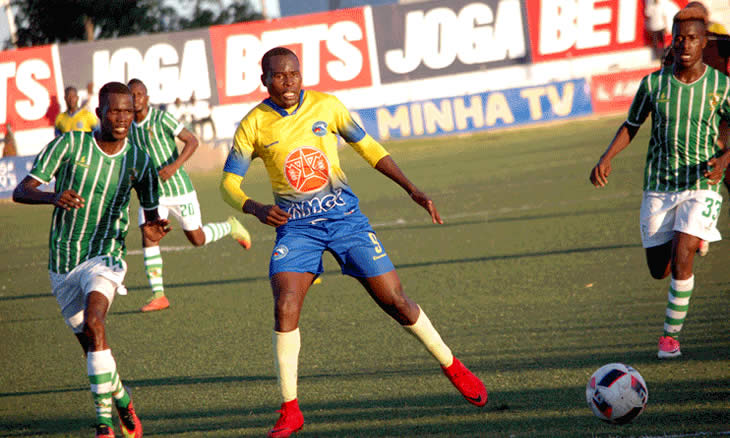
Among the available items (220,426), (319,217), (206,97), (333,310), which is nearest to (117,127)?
(319,217)

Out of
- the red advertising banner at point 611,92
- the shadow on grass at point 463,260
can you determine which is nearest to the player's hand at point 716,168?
the shadow on grass at point 463,260

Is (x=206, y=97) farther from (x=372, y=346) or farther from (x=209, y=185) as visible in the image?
(x=372, y=346)

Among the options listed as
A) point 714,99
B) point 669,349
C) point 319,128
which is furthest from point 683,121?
point 319,128

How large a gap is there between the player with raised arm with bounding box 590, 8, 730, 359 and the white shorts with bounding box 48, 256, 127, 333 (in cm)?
341

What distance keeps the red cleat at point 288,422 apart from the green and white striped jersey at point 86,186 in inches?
58.7

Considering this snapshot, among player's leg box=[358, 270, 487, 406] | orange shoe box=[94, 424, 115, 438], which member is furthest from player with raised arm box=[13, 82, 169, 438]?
player's leg box=[358, 270, 487, 406]

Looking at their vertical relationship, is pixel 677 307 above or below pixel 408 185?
below

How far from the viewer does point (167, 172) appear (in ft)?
28.8

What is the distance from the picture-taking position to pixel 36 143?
30.0 m

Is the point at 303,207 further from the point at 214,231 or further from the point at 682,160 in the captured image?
the point at 214,231

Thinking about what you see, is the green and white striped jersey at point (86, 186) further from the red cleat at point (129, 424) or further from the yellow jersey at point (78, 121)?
the yellow jersey at point (78, 121)

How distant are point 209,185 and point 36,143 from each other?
36.2ft

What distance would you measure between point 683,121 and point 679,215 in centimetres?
65

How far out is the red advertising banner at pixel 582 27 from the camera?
31938 millimetres
